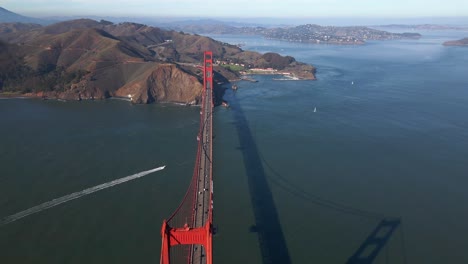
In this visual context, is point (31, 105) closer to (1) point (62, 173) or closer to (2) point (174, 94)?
(2) point (174, 94)

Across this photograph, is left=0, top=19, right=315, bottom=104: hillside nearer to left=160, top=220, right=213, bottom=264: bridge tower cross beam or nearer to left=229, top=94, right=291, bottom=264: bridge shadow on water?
left=229, top=94, right=291, bottom=264: bridge shadow on water

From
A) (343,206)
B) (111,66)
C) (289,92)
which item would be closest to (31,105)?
(111,66)

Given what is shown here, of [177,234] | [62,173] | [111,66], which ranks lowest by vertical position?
[62,173]

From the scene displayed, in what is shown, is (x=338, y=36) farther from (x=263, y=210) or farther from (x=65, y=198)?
(x=65, y=198)

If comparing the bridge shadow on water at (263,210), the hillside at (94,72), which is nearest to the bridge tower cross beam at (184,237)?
the bridge shadow on water at (263,210)

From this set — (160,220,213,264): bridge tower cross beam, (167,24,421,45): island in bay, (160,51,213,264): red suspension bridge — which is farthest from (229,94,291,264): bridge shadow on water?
(167,24,421,45): island in bay

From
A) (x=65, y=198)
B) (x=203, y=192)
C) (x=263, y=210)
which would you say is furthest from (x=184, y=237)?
(x=65, y=198)

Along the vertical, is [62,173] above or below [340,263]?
above
